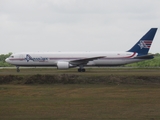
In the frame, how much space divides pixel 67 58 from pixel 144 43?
11.7 metres

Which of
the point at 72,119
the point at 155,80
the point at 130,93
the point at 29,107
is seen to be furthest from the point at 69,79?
the point at 72,119

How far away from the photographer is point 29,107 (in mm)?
21516

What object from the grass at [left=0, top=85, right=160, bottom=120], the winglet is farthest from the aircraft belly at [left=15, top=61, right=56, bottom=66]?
the grass at [left=0, top=85, right=160, bottom=120]

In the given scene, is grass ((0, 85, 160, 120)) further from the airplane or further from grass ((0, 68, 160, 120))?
the airplane

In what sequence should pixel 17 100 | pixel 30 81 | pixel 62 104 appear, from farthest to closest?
pixel 30 81, pixel 17 100, pixel 62 104

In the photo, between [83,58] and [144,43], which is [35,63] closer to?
[83,58]

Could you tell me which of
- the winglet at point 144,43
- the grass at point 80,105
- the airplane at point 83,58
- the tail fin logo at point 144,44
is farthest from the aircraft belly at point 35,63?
the grass at point 80,105

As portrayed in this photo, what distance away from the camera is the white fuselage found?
57.9m

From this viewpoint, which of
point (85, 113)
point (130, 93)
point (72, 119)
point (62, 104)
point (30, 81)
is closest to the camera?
point (72, 119)

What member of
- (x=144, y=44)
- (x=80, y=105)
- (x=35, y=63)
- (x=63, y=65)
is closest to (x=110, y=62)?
(x=144, y=44)

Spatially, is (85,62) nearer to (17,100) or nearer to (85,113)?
(17,100)

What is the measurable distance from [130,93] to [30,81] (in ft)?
40.0

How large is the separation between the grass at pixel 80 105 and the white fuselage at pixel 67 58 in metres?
28.7

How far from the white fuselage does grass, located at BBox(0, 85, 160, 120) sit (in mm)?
28679
